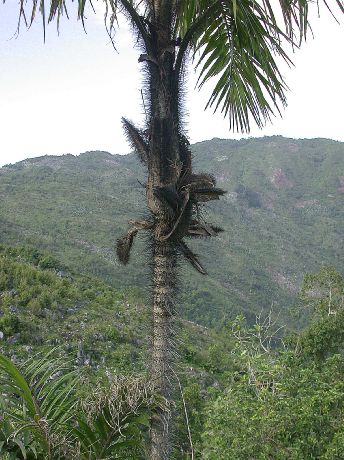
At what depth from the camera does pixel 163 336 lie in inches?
86.7

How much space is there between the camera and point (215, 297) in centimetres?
5362

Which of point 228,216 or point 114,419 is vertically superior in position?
point 114,419

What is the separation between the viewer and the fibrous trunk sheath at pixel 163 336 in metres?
2.18

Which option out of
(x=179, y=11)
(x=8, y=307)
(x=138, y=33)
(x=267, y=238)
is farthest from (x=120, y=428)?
(x=267, y=238)

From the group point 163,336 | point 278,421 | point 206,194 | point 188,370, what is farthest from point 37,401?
point 188,370

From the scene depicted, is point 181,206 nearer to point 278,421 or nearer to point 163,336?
point 163,336

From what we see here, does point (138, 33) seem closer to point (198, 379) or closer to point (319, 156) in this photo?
point (198, 379)

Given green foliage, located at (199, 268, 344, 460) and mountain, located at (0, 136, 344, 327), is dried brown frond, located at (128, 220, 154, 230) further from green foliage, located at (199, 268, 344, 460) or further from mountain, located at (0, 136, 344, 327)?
green foliage, located at (199, 268, 344, 460)

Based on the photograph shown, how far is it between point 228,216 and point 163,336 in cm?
8995

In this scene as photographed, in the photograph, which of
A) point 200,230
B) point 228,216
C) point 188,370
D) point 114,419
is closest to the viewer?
point 114,419

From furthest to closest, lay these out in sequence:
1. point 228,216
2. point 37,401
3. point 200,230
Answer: point 228,216, point 200,230, point 37,401

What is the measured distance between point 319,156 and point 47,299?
117 meters

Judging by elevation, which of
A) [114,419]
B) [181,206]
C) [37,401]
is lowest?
[114,419]

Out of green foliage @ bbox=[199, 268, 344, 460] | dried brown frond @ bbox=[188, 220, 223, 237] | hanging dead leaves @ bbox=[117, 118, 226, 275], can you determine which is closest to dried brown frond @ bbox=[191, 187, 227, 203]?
hanging dead leaves @ bbox=[117, 118, 226, 275]
